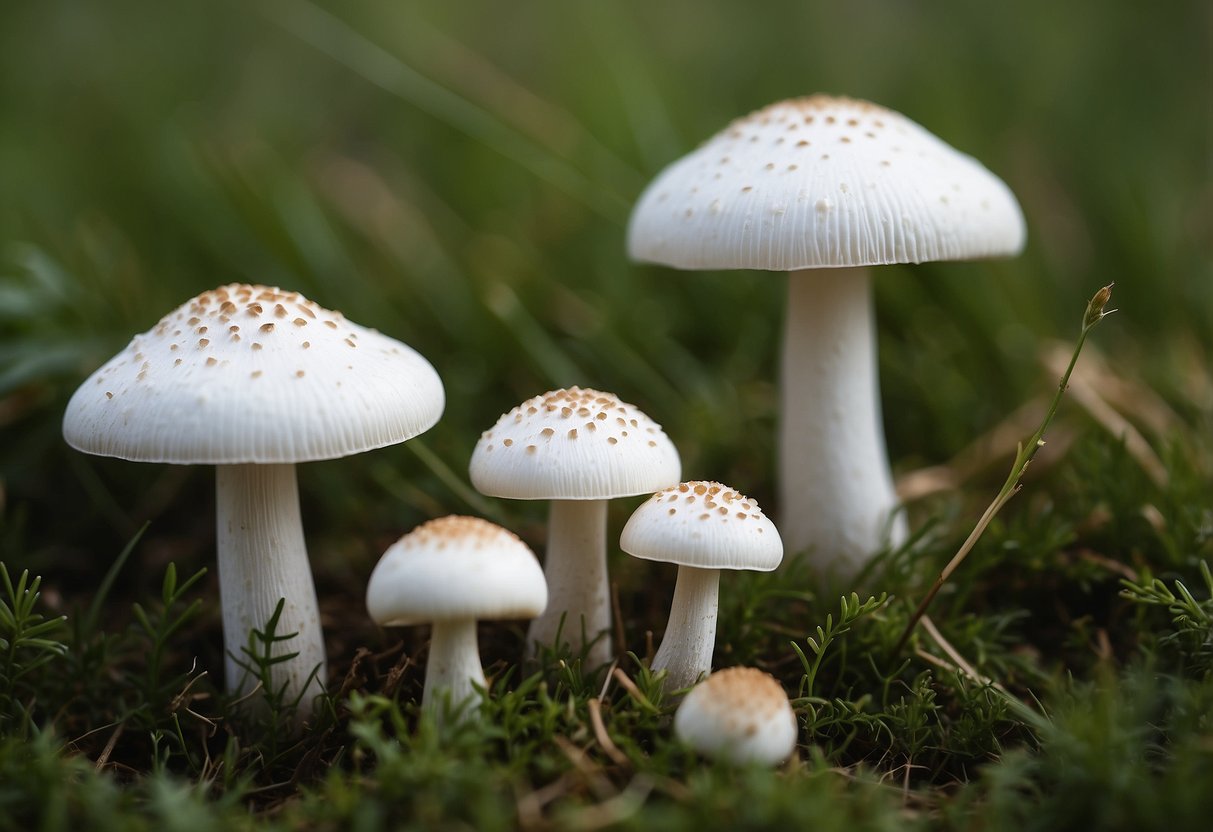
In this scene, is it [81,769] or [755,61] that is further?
[755,61]

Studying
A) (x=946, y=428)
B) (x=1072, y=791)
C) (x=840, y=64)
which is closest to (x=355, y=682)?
(x=1072, y=791)

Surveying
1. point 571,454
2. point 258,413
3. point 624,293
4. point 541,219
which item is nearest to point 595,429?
point 571,454

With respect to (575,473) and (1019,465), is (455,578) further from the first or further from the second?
(1019,465)

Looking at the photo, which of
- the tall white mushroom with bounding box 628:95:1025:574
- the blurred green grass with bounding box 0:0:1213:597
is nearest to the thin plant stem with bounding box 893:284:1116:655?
the tall white mushroom with bounding box 628:95:1025:574

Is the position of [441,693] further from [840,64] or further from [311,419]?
[840,64]

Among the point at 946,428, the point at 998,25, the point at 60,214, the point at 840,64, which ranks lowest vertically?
the point at 946,428
